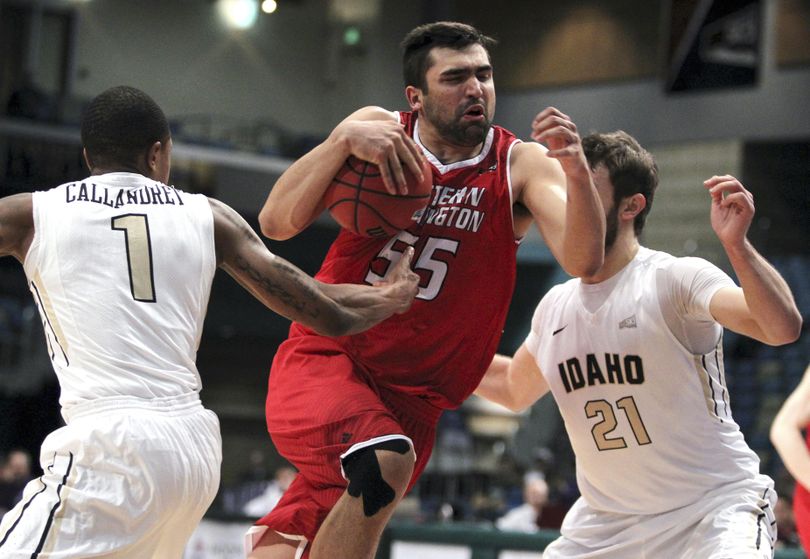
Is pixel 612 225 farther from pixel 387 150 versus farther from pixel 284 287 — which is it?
pixel 284 287

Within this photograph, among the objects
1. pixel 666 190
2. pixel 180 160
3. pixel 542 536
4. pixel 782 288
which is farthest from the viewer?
pixel 666 190

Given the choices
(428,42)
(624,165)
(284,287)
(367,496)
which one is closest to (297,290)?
(284,287)

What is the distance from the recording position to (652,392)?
13.7 ft

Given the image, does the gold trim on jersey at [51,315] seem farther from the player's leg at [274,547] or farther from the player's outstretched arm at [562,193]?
the player's outstretched arm at [562,193]

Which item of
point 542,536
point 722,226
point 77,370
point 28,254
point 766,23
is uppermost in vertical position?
point 766,23

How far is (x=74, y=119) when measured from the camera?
19.4 meters

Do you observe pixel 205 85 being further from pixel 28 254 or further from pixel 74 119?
pixel 28 254

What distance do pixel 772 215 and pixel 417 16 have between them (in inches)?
335

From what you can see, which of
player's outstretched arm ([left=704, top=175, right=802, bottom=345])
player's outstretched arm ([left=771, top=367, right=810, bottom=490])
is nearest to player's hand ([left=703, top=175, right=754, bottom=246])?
player's outstretched arm ([left=704, top=175, right=802, bottom=345])

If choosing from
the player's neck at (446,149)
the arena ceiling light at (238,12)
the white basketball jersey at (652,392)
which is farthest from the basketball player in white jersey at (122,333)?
the arena ceiling light at (238,12)

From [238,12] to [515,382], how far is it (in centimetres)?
2013

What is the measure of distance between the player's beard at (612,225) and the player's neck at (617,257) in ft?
0.08

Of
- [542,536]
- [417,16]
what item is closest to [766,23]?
[417,16]

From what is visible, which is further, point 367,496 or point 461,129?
point 461,129
